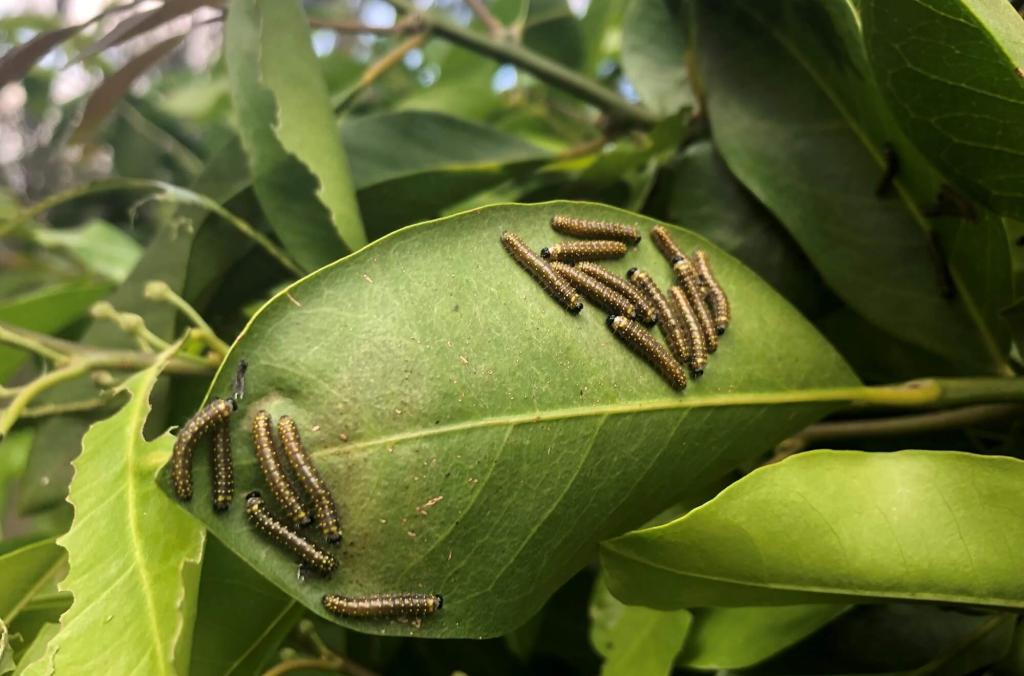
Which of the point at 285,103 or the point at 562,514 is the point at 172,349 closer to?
the point at 285,103

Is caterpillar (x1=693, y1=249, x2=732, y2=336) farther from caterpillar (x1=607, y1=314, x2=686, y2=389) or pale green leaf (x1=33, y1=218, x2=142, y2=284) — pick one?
pale green leaf (x1=33, y1=218, x2=142, y2=284)

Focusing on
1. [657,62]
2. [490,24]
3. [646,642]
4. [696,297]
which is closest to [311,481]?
[696,297]

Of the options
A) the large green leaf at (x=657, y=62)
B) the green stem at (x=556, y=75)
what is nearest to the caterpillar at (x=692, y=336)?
the large green leaf at (x=657, y=62)

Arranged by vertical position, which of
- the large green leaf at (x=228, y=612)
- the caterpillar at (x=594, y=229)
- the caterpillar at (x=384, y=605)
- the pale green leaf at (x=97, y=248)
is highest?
the caterpillar at (x=594, y=229)

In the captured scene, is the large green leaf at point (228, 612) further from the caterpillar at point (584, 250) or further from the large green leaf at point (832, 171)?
the large green leaf at point (832, 171)

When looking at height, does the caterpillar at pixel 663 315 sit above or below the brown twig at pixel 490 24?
below

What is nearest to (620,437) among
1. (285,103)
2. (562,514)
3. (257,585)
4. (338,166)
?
(562,514)

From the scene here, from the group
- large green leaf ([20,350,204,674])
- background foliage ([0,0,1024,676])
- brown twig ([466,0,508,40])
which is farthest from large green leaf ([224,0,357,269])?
brown twig ([466,0,508,40])
